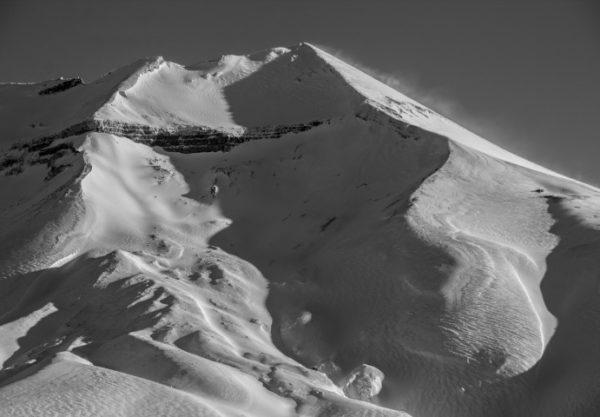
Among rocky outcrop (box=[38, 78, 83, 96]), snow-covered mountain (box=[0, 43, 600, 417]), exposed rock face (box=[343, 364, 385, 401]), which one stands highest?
rocky outcrop (box=[38, 78, 83, 96])

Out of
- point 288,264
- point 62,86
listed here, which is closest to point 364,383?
point 288,264

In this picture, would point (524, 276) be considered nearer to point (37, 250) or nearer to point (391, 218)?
point (391, 218)

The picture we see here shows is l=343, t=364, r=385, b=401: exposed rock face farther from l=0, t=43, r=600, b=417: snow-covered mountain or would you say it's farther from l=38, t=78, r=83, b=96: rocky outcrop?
l=38, t=78, r=83, b=96: rocky outcrop

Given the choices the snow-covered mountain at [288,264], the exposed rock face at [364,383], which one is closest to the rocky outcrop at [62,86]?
the snow-covered mountain at [288,264]

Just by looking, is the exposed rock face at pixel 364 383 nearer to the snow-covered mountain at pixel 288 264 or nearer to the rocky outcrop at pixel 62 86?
the snow-covered mountain at pixel 288 264

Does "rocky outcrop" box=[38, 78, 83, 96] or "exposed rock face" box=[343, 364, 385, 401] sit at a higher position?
"rocky outcrop" box=[38, 78, 83, 96]

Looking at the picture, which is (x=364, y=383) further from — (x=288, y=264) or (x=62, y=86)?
(x=62, y=86)

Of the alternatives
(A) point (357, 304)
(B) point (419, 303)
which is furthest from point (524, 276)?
(A) point (357, 304)

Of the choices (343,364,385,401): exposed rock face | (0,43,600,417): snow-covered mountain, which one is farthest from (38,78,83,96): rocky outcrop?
(343,364,385,401): exposed rock face

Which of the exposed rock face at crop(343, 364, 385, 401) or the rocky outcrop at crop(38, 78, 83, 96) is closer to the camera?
the exposed rock face at crop(343, 364, 385, 401)
